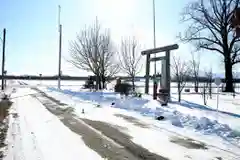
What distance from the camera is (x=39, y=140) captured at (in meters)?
9.02

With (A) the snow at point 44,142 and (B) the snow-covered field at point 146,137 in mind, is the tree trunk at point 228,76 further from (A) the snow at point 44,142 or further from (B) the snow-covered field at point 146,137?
(A) the snow at point 44,142

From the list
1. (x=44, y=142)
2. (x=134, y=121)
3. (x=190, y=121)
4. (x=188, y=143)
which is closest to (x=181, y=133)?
(x=188, y=143)

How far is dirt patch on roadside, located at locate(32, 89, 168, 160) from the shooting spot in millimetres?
7332

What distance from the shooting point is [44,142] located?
28.7 feet

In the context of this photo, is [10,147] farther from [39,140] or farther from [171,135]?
[171,135]

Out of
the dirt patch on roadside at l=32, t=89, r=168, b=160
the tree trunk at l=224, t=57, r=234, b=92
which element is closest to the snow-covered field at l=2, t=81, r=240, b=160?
the dirt patch on roadside at l=32, t=89, r=168, b=160

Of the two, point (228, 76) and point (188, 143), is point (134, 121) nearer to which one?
point (188, 143)

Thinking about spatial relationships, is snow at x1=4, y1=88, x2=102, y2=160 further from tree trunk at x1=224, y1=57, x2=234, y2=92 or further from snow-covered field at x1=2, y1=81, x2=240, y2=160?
tree trunk at x1=224, y1=57, x2=234, y2=92

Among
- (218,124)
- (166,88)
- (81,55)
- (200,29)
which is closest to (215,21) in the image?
(200,29)

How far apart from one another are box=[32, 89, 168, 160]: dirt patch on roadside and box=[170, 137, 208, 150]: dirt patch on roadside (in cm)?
127

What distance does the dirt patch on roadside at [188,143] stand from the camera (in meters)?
8.48

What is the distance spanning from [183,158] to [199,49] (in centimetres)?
3453

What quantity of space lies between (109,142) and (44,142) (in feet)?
5.66

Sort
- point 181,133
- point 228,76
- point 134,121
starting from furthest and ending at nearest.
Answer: point 228,76 → point 134,121 → point 181,133
